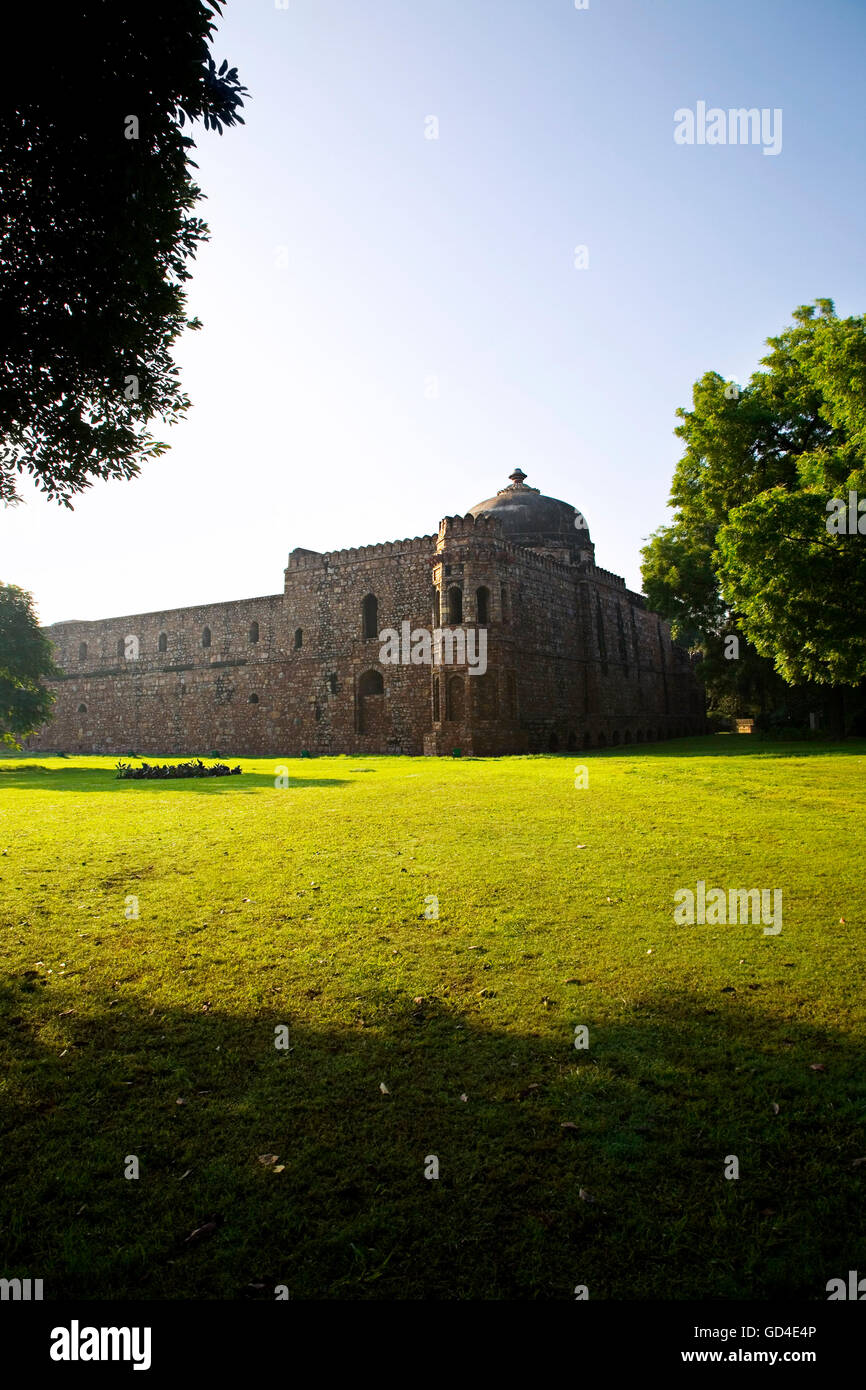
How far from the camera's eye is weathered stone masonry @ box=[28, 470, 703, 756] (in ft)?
102

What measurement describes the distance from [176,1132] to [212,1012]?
1.37m

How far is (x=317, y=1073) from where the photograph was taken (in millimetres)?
4277

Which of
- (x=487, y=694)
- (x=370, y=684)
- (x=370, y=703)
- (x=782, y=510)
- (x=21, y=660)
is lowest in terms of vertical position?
(x=370, y=703)

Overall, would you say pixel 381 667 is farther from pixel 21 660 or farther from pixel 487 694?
pixel 21 660

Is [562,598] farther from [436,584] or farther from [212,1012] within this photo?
[212,1012]

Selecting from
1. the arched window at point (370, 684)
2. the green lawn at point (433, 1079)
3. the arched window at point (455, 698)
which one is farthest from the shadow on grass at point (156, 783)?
the arched window at point (370, 684)

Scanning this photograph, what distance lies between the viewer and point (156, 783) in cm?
2239

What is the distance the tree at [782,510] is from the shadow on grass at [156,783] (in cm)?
1412

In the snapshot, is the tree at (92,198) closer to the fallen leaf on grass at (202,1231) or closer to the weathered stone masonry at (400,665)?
the fallen leaf on grass at (202,1231)

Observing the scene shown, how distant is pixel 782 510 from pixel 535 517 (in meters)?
21.7

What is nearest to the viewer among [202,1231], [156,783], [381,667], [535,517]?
[202,1231]

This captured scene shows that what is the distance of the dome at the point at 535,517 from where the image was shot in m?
41.0

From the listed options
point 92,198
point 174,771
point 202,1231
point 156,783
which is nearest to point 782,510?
point 92,198
